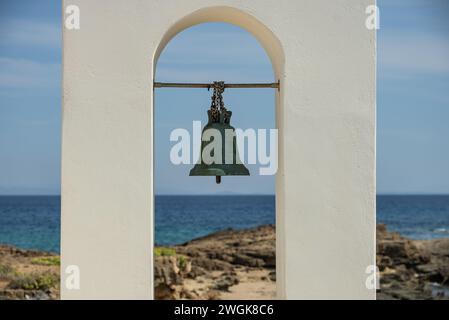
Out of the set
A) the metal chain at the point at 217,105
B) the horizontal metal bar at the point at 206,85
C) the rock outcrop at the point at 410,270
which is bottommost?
the rock outcrop at the point at 410,270

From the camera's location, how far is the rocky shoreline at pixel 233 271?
1786 cm

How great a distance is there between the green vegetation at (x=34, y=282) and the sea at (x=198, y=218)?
71.1ft

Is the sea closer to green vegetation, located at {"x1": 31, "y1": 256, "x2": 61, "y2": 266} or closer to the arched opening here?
green vegetation, located at {"x1": 31, "y1": 256, "x2": 61, "y2": 266}

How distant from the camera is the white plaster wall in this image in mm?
3680

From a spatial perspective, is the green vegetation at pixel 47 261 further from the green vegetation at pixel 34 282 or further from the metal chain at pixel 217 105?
the metal chain at pixel 217 105

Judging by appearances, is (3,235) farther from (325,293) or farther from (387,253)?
(325,293)

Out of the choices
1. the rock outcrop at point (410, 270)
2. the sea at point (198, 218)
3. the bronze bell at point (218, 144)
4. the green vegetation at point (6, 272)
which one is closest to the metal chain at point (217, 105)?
the bronze bell at point (218, 144)

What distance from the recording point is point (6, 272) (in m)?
20.5

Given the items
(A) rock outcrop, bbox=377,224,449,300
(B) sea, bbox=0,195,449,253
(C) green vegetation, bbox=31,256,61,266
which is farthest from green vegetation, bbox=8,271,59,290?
(B) sea, bbox=0,195,449,253

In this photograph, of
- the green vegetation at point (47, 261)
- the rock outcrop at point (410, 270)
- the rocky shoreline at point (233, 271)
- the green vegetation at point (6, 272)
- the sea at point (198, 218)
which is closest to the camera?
the rocky shoreline at point (233, 271)
